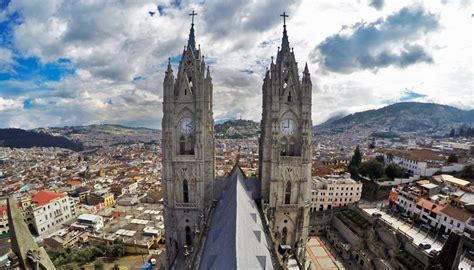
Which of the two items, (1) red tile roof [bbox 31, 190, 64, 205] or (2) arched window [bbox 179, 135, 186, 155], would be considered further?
(1) red tile roof [bbox 31, 190, 64, 205]

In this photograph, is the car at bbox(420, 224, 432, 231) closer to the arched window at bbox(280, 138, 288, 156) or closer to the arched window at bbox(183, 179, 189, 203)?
the arched window at bbox(280, 138, 288, 156)

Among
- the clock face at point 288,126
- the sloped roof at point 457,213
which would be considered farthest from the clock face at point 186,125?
the sloped roof at point 457,213

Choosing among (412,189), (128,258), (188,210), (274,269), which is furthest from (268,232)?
(412,189)

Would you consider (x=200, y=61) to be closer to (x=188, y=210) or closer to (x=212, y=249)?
(x=188, y=210)

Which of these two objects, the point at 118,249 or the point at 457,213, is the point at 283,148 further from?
the point at 118,249

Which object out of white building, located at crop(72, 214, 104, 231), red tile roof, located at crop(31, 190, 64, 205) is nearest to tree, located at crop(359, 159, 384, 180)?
white building, located at crop(72, 214, 104, 231)

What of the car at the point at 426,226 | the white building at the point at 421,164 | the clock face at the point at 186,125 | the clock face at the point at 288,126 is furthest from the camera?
the white building at the point at 421,164

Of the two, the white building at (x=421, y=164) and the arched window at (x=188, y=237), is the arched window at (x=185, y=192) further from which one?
the white building at (x=421, y=164)
